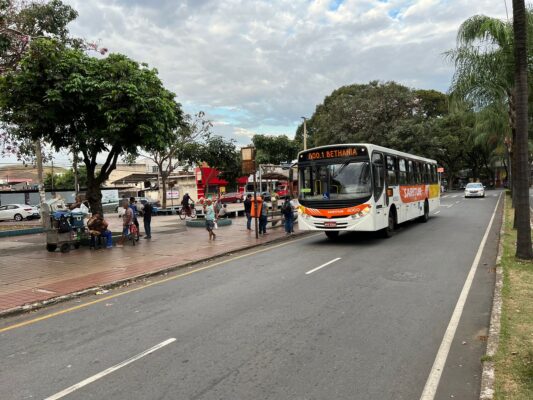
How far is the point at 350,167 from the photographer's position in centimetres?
1354

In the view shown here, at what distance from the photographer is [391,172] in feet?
50.3

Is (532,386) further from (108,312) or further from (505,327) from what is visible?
(108,312)

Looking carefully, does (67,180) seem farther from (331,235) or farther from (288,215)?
(331,235)

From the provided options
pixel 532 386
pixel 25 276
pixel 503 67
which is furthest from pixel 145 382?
pixel 503 67

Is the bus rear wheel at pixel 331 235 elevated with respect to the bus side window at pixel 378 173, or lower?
lower

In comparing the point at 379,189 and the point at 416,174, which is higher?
the point at 416,174

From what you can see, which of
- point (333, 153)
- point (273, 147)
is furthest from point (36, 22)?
point (273, 147)

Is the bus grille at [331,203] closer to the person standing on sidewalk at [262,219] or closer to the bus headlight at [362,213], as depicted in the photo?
the bus headlight at [362,213]

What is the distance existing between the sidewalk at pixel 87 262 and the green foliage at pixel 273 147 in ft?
116

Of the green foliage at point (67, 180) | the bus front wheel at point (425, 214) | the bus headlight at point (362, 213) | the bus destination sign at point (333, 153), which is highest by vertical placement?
the green foliage at point (67, 180)

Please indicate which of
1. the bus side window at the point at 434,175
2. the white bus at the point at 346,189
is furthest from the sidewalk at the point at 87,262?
the bus side window at the point at 434,175

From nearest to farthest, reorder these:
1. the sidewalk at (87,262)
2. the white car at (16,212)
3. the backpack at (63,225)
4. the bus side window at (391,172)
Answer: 1. the sidewalk at (87,262)
2. the backpack at (63,225)
3. the bus side window at (391,172)
4. the white car at (16,212)

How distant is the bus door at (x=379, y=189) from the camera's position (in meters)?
13.4

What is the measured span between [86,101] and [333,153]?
8264 millimetres
